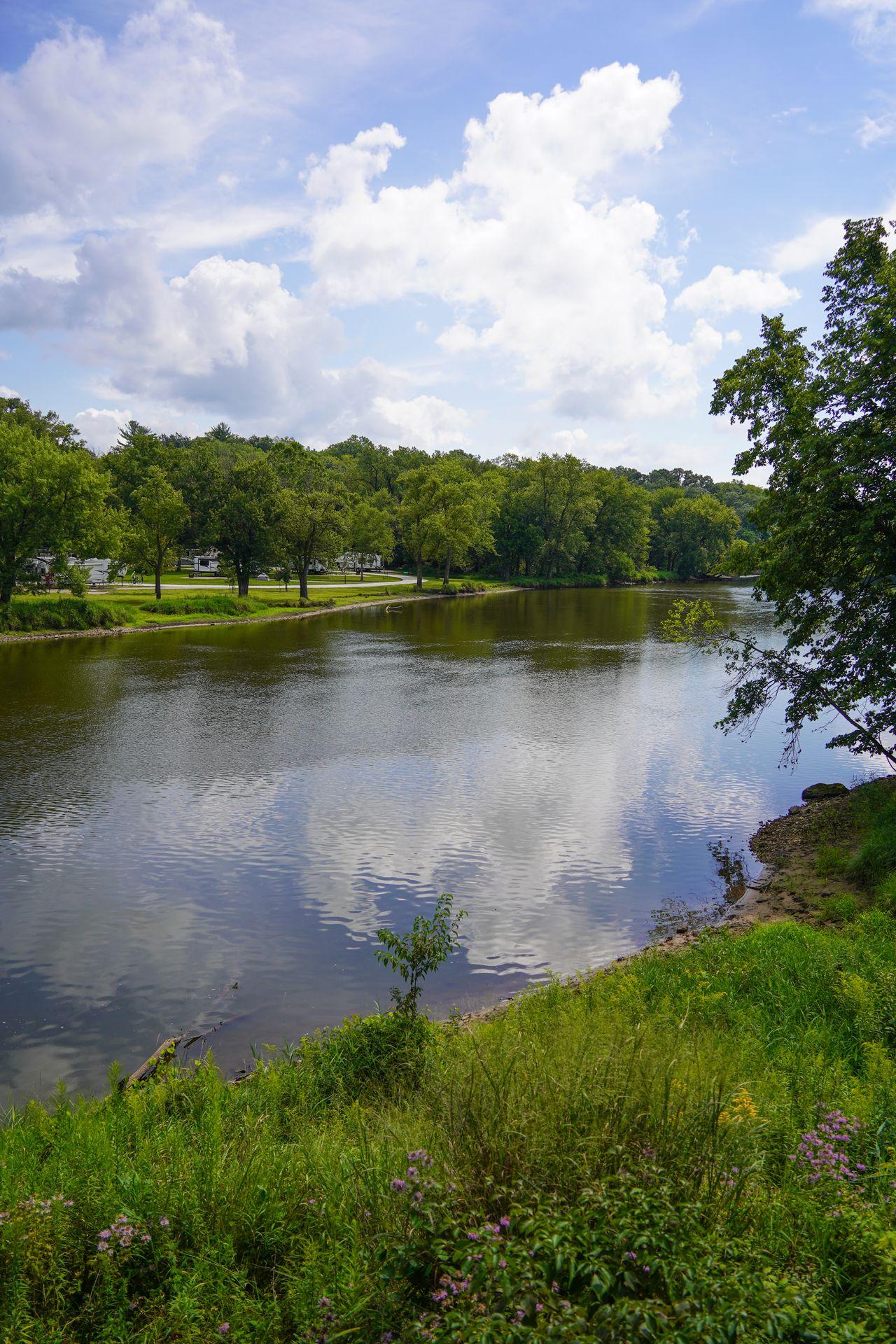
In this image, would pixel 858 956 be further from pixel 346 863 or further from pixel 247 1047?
pixel 346 863

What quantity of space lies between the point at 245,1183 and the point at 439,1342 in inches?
94.3

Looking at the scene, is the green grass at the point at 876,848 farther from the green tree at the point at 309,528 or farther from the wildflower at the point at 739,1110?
the green tree at the point at 309,528

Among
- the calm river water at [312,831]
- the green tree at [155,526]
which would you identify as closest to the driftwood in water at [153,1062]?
the calm river water at [312,831]

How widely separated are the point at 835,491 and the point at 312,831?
1367 centimetres

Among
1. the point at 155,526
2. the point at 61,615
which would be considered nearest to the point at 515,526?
the point at 155,526

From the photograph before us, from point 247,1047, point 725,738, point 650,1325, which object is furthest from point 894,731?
point 650,1325

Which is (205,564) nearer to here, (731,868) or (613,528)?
(613,528)

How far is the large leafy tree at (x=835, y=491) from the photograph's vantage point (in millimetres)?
14914

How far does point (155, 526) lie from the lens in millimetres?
66562

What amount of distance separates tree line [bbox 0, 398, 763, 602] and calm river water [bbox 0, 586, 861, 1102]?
8.22m

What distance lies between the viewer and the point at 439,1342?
3.84 meters

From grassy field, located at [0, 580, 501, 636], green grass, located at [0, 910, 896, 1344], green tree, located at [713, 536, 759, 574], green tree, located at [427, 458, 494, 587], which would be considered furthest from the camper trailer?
green grass, located at [0, 910, 896, 1344]

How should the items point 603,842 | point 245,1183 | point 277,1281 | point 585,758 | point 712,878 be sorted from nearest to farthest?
point 277,1281 → point 245,1183 → point 712,878 → point 603,842 → point 585,758

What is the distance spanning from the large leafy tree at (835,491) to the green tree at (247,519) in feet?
196
